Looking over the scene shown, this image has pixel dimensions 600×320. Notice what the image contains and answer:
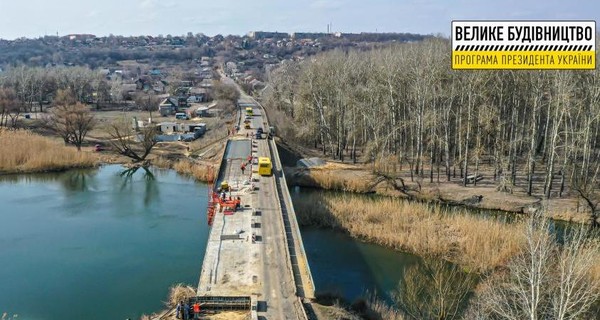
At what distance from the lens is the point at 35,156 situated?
43.6 metres

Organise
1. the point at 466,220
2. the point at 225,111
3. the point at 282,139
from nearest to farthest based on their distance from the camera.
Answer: the point at 466,220 < the point at 282,139 < the point at 225,111

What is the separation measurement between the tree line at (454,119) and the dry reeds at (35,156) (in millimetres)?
20202

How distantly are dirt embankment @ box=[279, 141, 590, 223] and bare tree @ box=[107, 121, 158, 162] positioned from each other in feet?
46.9

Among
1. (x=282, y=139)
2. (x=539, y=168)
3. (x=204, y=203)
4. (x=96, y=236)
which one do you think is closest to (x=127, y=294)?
(x=96, y=236)

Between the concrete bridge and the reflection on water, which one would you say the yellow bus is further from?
the reflection on water

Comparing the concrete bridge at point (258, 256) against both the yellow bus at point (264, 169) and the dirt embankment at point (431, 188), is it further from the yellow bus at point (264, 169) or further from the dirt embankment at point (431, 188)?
the dirt embankment at point (431, 188)

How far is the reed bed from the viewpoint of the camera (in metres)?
23.9

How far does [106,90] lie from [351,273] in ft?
243

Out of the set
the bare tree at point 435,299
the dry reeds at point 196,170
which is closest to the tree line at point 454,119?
the dry reeds at point 196,170

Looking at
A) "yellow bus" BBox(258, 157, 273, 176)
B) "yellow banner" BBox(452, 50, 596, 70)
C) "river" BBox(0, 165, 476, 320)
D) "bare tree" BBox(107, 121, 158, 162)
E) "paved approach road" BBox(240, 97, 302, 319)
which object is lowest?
"river" BBox(0, 165, 476, 320)

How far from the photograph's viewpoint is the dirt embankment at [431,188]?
31.8m

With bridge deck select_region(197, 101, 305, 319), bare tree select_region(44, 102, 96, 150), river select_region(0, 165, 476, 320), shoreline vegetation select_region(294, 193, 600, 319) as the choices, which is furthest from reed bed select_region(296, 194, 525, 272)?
bare tree select_region(44, 102, 96, 150)

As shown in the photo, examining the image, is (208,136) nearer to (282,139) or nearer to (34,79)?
(282,139)

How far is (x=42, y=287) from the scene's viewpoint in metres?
22.4
